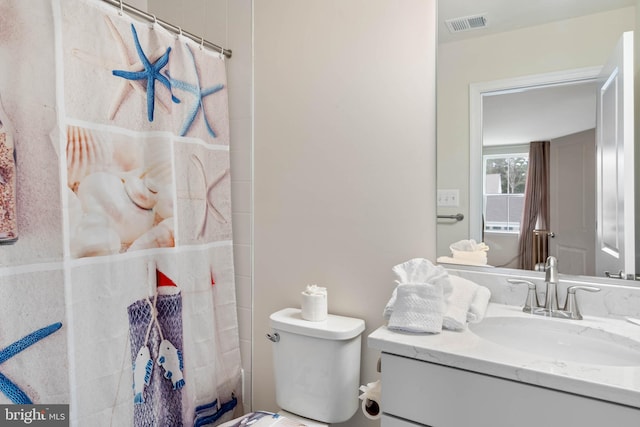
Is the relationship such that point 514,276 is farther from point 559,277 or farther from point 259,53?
point 259,53

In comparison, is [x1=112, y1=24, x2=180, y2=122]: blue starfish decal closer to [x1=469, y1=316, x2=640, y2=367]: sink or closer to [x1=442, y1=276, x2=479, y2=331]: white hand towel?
[x1=442, y1=276, x2=479, y2=331]: white hand towel

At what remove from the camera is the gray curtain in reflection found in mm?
1283

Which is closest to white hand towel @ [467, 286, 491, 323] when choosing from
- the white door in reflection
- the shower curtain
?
the white door in reflection

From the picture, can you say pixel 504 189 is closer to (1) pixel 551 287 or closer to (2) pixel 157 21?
(1) pixel 551 287

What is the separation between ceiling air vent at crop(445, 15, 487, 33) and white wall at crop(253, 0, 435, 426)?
70 mm

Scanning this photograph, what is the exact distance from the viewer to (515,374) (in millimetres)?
881

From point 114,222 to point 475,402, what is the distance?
1246 mm

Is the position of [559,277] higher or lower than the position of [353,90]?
lower

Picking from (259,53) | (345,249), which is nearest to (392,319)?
(345,249)

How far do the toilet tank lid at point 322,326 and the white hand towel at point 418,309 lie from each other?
289mm

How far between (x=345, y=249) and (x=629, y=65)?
43.6 inches

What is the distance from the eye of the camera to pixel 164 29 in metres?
1.51

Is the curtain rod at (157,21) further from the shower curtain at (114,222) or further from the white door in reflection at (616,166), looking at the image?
the white door in reflection at (616,166)

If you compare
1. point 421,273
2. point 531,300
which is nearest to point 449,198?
point 421,273
